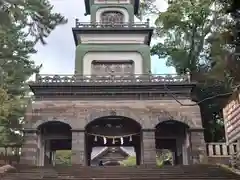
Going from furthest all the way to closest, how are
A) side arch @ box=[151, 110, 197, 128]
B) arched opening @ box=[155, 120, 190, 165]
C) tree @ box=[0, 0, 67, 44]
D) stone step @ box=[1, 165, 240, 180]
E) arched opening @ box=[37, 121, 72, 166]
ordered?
1. arched opening @ box=[155, 120, 190, 165]
2. arched opening @ box=[37, 121, 72, 166]
3. side arch @ box=[151, 110, 197, 128]
4. stone step @ box=[1, 165, 240, 180]
5. tree @ box=[0, 0, 67, 44]

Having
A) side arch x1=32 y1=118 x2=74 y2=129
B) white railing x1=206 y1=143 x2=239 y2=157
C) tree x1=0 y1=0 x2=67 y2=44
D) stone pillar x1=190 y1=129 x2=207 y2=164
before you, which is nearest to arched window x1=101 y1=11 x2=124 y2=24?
side arch x1=32 y1=118 x2=74 y2=129

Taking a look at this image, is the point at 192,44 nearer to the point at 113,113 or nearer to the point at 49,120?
the point at 113,113

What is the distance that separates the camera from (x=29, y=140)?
725 inches

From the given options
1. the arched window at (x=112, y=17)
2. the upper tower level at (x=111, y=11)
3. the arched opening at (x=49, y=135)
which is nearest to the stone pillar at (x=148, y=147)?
the arched opening at (x=49, y=135)

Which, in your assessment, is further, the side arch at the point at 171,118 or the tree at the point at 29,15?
the side arch at the point at 171,118

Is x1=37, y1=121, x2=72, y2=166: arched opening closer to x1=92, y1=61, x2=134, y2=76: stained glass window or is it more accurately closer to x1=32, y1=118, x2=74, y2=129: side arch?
x1=32, y1=118, x2=74, y2=129: side arch

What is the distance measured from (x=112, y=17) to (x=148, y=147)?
941cm

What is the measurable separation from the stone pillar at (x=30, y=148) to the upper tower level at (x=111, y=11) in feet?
27.9

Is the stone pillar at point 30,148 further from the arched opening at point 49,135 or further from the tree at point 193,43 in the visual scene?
the tree at point 193,43

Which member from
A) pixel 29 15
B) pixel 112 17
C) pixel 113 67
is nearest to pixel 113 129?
pixel 113 67

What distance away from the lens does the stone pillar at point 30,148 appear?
17.9 m

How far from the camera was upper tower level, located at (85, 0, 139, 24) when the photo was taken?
77.4ft

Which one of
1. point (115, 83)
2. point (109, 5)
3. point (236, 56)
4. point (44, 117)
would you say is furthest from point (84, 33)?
Result: point (236, 56)

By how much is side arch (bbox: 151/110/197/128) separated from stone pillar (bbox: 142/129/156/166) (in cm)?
49
